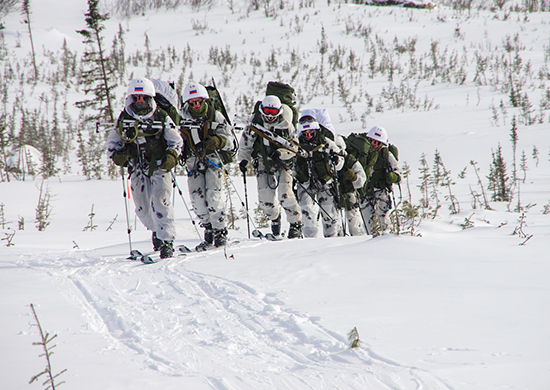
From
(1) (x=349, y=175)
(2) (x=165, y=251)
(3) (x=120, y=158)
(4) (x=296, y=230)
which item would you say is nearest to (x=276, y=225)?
(4) (x=296, y=230)

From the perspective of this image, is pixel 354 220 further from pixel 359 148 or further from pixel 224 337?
pixel 224 337

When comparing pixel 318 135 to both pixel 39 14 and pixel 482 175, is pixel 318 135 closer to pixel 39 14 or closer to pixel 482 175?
pixel 482 175

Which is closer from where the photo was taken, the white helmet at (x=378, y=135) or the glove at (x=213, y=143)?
the glove at (x=213, y=143)

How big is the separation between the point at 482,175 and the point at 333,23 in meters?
23.6

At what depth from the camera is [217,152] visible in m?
6.68

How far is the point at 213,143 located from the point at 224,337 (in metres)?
3.66

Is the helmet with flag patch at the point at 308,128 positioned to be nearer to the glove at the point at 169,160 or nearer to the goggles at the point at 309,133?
the goggles at the point at 309,133

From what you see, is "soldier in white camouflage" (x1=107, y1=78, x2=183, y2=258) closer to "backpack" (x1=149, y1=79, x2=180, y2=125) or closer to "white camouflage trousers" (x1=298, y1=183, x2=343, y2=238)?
"backpack" (x1=149, y1=79, x2=180, y2=125)

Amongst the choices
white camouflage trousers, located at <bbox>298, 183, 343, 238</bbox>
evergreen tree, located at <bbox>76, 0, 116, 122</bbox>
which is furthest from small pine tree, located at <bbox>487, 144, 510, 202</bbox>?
evergreen tree, located at <bbox>76, 0, 116, 122</bbox>

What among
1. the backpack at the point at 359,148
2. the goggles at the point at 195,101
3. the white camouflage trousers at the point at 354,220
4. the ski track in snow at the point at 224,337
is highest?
the goggles at the point at 195,101

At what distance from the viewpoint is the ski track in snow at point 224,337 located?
2471 mm

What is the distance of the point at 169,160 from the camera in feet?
19.2

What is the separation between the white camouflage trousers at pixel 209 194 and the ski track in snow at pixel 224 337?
179cm

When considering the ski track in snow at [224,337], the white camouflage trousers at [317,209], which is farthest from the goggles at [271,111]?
the ski track in snow at [224,337]
